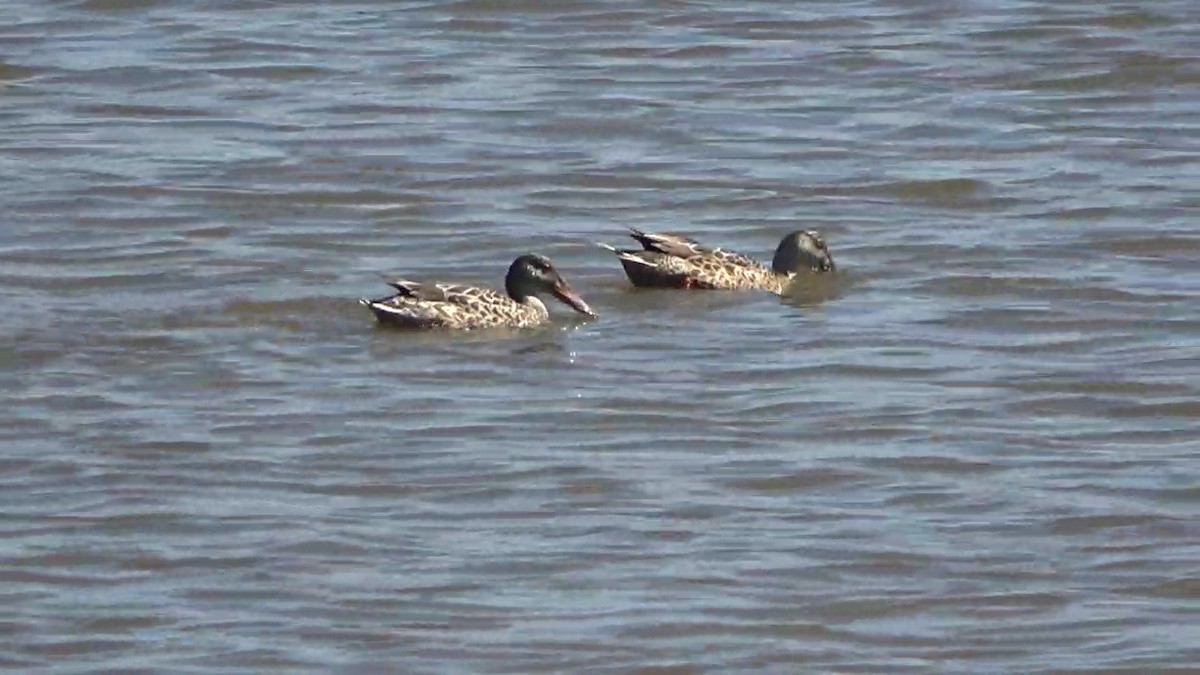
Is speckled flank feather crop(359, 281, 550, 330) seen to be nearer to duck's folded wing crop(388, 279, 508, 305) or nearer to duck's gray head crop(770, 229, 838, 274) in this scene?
duck's folded wing crop(388, 279, 508, 305)

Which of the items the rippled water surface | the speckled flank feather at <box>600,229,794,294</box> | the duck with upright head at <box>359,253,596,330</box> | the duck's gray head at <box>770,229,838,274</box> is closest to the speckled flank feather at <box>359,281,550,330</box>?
the duck with upright head at <box>359,253,596,330</box>

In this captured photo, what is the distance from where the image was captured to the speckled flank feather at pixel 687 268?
47.2ft

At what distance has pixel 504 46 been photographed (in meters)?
20.0

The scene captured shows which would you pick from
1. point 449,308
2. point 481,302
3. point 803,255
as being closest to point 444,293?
point 449,308

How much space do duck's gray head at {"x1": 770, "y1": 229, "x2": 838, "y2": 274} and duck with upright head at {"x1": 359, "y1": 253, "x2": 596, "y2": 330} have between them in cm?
103

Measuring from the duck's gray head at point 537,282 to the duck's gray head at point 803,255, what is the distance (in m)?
1.03

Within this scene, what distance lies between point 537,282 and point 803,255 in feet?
4.38

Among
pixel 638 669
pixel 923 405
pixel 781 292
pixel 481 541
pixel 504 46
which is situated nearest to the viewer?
pixel 638 669

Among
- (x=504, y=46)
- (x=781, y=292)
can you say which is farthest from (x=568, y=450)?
(x=504, y=46)

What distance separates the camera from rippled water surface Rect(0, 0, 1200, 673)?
9.58 metres

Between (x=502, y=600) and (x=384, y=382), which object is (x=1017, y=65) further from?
(x=502, y=600)

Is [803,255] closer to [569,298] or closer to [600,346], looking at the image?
[569,298]

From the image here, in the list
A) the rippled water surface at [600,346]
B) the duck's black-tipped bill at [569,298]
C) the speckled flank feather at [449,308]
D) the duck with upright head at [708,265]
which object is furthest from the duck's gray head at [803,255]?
the speckled flank feather at [449,308]

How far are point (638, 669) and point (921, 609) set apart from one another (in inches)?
37.2
